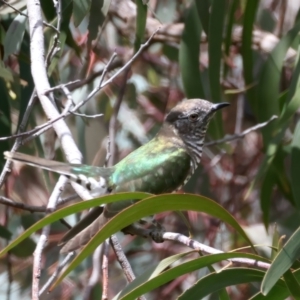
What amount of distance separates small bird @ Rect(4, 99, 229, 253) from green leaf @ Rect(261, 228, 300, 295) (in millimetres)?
402

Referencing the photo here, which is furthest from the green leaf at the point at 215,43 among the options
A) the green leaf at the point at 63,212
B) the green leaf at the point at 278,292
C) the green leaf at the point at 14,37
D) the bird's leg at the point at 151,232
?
the green leaf at the point at 63,212

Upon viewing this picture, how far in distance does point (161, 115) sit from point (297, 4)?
89 centimetres

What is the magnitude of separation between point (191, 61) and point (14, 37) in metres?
0.70

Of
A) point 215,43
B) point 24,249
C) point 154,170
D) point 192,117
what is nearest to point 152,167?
point 154,170

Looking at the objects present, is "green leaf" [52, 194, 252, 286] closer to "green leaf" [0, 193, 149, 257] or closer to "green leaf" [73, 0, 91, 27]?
"green leaf" [0, 193, 149, 257]

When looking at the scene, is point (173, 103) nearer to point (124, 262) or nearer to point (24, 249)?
point (24, 249)

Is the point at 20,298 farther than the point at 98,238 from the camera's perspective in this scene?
Yes

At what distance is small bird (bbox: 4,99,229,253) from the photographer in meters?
1.78

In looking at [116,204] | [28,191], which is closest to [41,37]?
[116,204]

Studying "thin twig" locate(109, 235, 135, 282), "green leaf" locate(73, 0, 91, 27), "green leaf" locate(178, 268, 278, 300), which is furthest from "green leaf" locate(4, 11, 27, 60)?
"green leaf" locate(178, 268, 278, 300)

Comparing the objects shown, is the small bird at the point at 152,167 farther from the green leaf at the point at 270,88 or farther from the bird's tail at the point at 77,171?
the green leaf at the point at 270,88

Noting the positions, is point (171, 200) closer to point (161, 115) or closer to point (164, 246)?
point (164, 246)

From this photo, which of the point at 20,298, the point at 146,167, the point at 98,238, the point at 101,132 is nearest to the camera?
the point at 98,238

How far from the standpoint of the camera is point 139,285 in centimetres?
136
